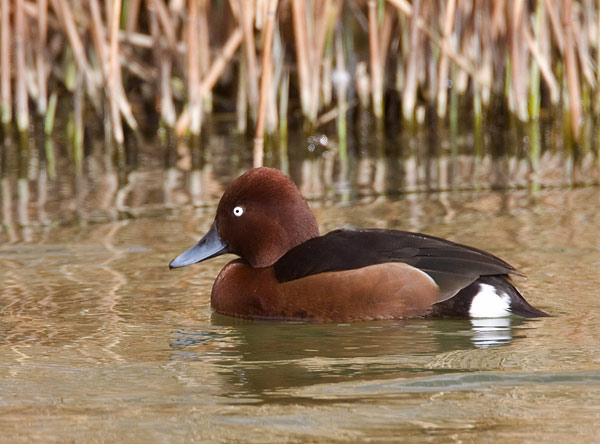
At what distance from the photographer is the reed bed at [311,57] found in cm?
834

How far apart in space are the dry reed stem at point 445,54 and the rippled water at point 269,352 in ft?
5.68

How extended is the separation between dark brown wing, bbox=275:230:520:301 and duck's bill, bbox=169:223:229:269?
46 centimetres

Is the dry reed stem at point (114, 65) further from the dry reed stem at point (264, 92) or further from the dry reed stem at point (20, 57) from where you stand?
the dry reed stem at point (264, 92)

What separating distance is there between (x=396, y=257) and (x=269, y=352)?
673mm

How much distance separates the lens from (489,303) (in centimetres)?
455

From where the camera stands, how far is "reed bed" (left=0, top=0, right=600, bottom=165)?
8.34 metres

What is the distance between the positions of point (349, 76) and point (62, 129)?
2.66 m

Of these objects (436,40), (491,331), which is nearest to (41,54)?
(436,40)

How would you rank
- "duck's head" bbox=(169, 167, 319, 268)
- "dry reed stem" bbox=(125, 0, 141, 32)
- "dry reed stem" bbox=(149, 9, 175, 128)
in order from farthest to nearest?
"dry reed stem" bbox=(125, 0, 141, 32) < "dry reed stem" bbox=(149, 9, 175, 128) < "duck's head" bbox=(169, 167, 319, 268)

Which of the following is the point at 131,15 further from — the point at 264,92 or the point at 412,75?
the point at 264,92

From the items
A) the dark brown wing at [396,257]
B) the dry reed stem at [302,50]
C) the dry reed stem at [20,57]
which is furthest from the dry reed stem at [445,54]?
the dark brown wing at [396,257]

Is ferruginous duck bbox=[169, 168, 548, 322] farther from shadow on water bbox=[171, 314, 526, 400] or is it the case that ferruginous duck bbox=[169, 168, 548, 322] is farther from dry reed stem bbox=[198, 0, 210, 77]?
dry reed stem bbox=[198, 0, 210, 77]

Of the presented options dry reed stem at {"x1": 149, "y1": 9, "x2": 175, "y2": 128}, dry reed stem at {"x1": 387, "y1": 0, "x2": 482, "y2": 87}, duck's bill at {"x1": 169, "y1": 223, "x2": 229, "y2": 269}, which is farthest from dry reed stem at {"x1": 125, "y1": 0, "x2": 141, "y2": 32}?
duck's bill at {"x1": 169, "y1": 223, "x2": 229, "y2": 269}

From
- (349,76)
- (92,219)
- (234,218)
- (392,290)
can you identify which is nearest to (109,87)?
(92,219)
